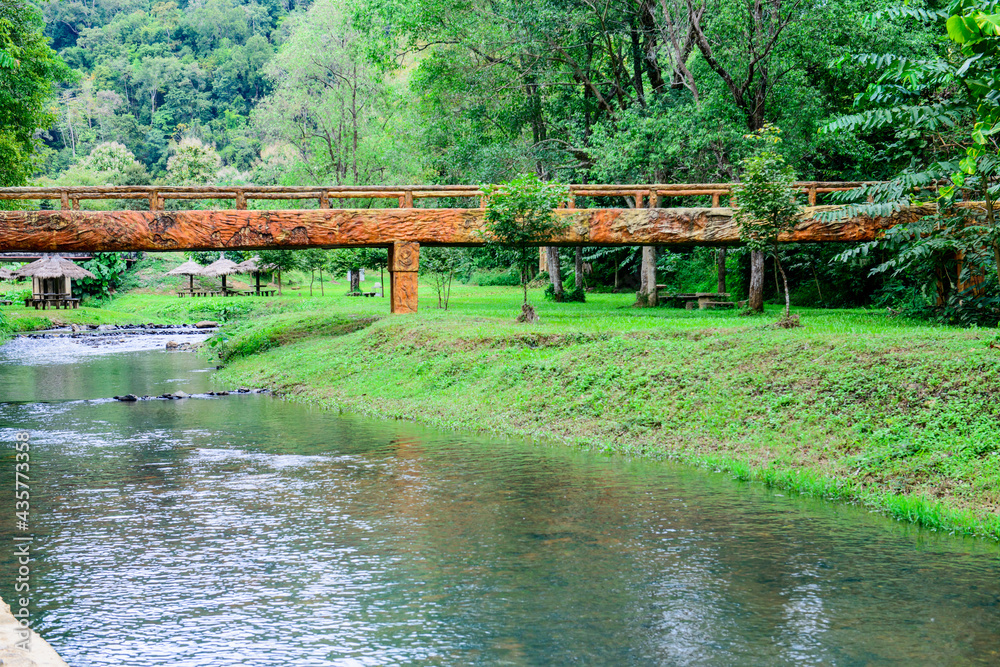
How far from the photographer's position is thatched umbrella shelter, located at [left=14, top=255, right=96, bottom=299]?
47094 millimetres

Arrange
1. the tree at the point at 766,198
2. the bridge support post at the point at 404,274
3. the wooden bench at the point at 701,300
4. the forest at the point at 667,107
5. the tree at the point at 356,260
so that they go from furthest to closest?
the tree at the point at 356,260
the wooden bench at the point at 701,300
the bridge support post at the point at 404,274
the tree at the point at 766,198
the forest at the point at 667,107

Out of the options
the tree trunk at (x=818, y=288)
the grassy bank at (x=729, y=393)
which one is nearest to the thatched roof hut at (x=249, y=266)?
the tree trunk at (x=818, y=288)

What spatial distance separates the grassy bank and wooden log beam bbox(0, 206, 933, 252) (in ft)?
9.58

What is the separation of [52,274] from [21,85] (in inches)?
701

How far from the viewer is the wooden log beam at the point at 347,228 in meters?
23.3

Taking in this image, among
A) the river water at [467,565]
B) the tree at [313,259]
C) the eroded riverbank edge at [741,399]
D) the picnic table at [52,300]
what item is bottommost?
the river water at [467,565]

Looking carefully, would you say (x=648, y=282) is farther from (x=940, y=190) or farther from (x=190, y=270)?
(x=190, y=270)

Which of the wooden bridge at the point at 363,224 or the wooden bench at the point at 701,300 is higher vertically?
the wooden bridge at the point at 363,224

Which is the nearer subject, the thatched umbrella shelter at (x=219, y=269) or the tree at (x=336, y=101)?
the tree at (x=336, y=101)

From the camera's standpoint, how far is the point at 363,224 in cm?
2419

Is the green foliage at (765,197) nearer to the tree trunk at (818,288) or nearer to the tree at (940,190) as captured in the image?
the tree at (940,190)

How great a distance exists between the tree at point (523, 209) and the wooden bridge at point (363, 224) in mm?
1100

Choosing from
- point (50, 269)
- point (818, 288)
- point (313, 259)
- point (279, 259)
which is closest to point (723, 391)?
point (818, 288)

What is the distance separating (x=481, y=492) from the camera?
35.7 ft
